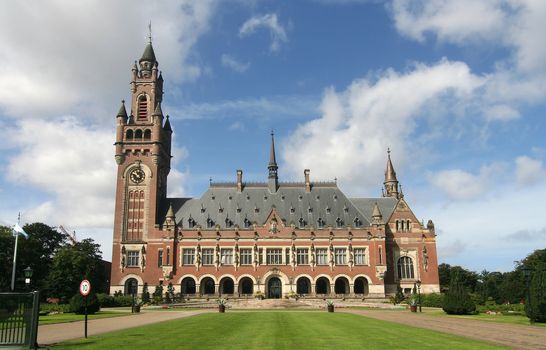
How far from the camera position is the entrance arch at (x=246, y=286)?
79.4m

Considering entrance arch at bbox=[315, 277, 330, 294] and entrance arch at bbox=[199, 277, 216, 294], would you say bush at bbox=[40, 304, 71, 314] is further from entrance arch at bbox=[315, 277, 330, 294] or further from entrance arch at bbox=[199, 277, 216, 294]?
entrance arch at bbox=[315, 277, 330, 294]

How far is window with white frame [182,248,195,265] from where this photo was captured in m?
78.6

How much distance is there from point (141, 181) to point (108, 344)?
64049 mm

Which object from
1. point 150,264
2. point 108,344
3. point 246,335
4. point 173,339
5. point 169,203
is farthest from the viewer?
point 169,203

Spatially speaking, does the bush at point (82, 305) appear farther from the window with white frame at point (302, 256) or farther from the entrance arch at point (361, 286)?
the entrance arch at point (361, 286)

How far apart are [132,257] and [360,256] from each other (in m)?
38.5

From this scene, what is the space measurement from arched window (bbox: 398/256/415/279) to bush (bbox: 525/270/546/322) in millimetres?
44829

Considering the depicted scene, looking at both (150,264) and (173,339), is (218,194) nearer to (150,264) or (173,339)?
(150,264)

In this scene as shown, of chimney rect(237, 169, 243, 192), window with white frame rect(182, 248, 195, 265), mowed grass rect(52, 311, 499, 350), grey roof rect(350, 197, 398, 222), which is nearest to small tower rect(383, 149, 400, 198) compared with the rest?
grey roof rect(350, 197, 398, 222)

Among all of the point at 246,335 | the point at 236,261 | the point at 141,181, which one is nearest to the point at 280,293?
the point at 236,261

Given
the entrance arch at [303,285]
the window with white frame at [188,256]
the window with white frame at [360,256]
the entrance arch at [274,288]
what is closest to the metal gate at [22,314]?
the window with white frame at [188,256]

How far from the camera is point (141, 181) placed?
268ft

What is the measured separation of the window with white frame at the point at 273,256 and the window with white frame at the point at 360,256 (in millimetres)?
12908

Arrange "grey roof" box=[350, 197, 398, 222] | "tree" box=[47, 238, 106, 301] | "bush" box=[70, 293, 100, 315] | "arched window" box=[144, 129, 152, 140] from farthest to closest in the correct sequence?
1. "grey roof" box=[350, 197, 398, 222]
2. "arched window" box=[144, 129, 152, 140]
3. "tree" box=[47, 238, 106, 301]
4. "bush" box=[70, 293, 100, 315]
